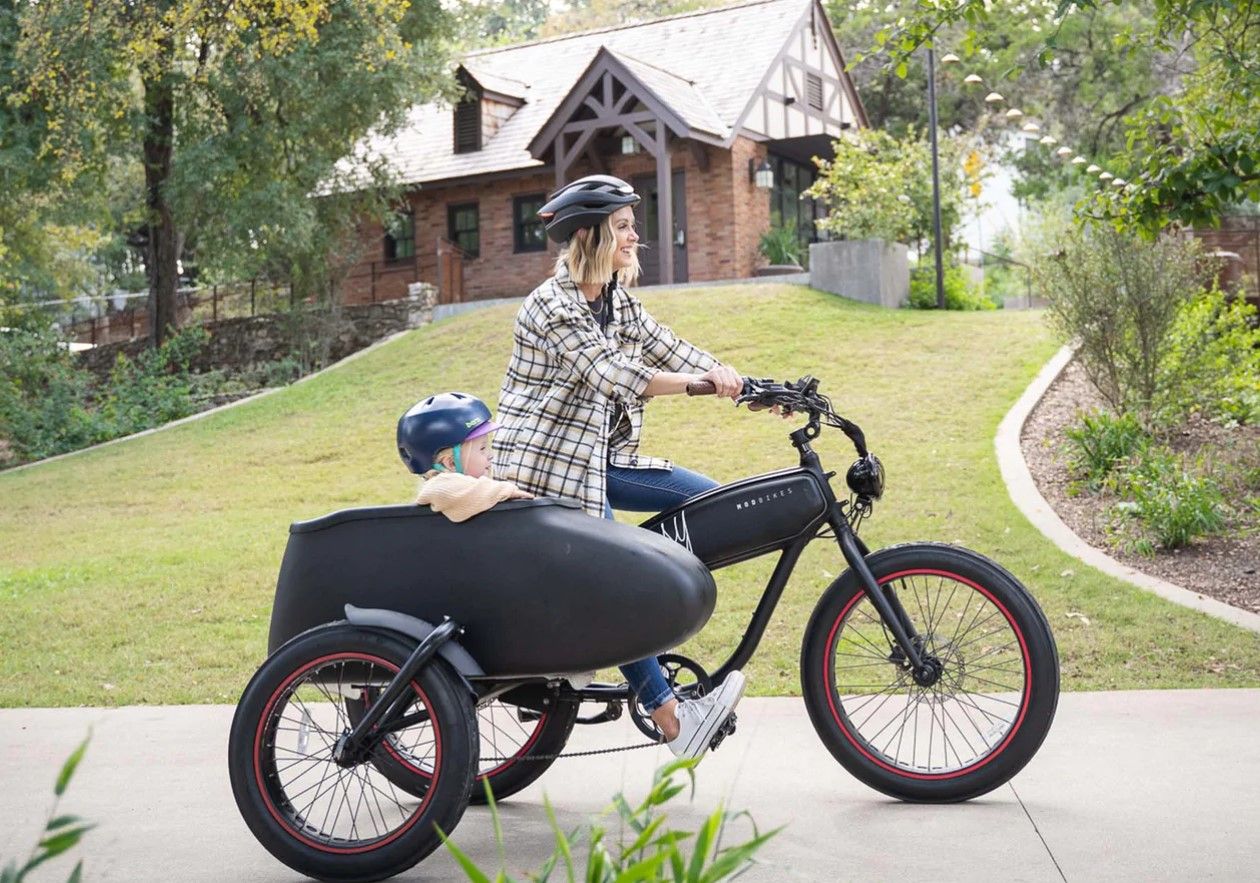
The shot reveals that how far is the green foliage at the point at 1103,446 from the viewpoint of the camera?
12.0 meters

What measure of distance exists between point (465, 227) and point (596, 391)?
90.5 ft

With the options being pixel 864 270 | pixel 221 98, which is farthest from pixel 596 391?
pixel 221 98

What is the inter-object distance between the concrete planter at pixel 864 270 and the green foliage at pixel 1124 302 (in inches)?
340

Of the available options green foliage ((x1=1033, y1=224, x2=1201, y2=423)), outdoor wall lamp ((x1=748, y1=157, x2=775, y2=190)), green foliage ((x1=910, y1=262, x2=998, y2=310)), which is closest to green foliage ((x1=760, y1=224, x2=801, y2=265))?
outdoor wall lamp ((x1=748, y1=157, x2=775, y2=190))

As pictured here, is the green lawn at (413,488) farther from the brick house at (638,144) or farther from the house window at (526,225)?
the house window at (526,225)

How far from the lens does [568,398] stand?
4645mm

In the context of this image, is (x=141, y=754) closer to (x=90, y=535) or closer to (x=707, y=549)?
(x=707, y=549)

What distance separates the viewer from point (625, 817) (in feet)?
6.63

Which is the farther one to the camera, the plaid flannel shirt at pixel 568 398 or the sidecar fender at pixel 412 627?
the plaid flannel shirt at pixel 568 398

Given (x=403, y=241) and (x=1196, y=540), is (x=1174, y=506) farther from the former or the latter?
(x=403, y=241)

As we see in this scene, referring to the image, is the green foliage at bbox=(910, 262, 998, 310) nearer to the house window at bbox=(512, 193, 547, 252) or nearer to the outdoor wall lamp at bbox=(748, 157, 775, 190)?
the outdoor wall lamp at bbox=(748, 157, 775, 190)

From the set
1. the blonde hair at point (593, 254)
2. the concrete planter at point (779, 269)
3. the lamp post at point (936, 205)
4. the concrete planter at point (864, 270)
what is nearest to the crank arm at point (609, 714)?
the blonde hair at point (593, 254)

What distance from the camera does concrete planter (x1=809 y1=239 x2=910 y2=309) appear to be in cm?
2189

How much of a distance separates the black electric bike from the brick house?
72.2 feet
